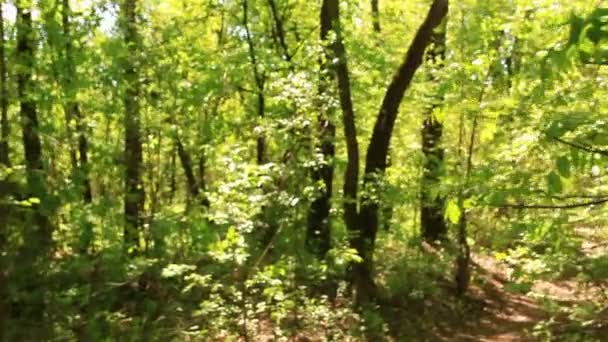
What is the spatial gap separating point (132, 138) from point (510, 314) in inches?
287

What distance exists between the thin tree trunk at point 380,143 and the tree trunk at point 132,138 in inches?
129

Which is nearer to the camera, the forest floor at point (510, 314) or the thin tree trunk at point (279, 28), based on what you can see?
the forest floor at point (510, 314)

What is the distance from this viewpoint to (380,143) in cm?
1006

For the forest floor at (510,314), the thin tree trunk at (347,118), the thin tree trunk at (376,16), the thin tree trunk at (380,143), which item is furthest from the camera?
the thin tree trunk at (376,16)

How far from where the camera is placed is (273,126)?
26.5ft

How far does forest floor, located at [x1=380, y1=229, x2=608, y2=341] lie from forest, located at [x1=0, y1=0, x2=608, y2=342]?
0.18 feet

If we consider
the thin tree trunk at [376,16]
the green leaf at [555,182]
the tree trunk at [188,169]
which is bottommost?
the green leaf at [555,182]

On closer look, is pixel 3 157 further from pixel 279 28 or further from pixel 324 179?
pixel 279 28

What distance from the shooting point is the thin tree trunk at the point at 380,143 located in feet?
32.0

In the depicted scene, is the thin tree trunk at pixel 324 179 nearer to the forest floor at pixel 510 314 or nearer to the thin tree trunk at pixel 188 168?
the forest floor at pixel 510 314

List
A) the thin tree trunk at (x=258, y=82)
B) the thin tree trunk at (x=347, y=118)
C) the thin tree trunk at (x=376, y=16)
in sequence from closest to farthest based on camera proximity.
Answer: the thin tree trunk at (x=347, y=118) → the thin tree trunk at (x=258, y=82) → the thin tree trunk at (x=376, y=16)

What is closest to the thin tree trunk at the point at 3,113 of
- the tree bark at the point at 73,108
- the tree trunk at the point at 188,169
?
the tree bark at the point at 73,108

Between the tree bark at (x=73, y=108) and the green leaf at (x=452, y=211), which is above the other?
the tree bark at (x=73, y=108)

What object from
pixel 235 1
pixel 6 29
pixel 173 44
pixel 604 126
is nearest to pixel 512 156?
pixel 604 126
